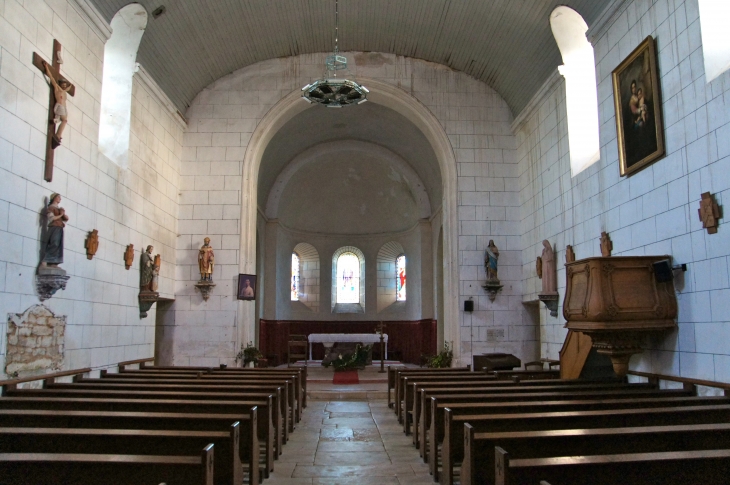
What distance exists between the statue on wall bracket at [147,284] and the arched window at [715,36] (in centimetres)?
910

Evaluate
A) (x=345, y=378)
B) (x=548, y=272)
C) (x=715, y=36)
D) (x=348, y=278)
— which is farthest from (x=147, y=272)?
(x=348, y=278)

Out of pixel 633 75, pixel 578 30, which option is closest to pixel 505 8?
pixel 578 30

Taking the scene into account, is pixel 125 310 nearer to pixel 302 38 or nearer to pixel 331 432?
pixel 331 432

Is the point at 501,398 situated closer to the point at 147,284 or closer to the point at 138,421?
the point at 138,421

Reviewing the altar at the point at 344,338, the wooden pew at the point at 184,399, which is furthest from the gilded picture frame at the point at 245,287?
the wooden pew at the point at 184,399

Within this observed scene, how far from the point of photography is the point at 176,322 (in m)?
12.8

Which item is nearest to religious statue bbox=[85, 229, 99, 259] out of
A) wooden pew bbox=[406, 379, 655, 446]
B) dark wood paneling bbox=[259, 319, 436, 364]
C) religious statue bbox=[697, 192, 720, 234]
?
wooden pew bbox=[406, 379, 655, 446]

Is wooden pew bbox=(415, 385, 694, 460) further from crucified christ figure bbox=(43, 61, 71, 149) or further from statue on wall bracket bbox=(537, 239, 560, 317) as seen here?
crucified christ figure bbox=(43, 61, 71, 149)

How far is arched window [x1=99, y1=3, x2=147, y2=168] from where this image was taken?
33.8ft

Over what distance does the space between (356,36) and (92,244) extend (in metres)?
7.40

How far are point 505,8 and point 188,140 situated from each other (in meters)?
7.36

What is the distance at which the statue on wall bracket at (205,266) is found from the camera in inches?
500

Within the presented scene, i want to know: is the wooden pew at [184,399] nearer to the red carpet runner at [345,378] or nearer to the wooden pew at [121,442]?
the wooden pew at [121,442]

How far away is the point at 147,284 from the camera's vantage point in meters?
10.9
